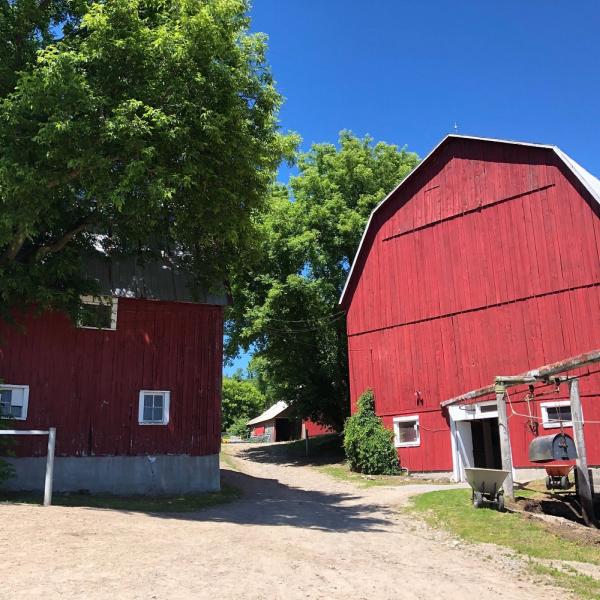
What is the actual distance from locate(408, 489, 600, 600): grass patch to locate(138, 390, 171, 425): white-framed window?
7.33 meters

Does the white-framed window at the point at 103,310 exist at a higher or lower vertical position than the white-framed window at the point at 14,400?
higher

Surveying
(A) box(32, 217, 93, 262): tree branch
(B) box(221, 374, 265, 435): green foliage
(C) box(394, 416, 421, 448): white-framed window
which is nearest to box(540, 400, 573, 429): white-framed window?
(C) box(394, 416, 421, 448): white-framed window

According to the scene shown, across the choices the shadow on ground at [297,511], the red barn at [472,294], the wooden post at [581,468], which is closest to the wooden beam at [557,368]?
the wooden post at [581,468]

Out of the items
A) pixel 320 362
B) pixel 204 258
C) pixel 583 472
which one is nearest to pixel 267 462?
pixel 320 362

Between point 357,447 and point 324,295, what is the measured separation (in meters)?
8.97

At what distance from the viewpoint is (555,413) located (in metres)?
19.3

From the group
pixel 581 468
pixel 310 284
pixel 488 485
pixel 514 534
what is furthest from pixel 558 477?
pixel 310 284

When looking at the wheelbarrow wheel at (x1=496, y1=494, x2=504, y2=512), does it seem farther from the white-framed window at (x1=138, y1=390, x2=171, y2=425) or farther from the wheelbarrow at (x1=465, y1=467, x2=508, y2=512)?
the white-framed window at (x1=138, y1=390, x2=171, y2=425)

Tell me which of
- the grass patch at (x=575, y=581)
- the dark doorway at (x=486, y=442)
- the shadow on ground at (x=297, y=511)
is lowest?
the grass patch at (x=575, y=581)

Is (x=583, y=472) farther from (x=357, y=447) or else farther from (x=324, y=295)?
(x=324, y=295)

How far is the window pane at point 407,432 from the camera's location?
2255cm

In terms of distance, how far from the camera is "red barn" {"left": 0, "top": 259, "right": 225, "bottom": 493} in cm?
1577

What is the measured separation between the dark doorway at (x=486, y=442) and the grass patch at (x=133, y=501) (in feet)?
35.7

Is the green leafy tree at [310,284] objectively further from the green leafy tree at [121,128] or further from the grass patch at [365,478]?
the green leafy tree at [121,128]
